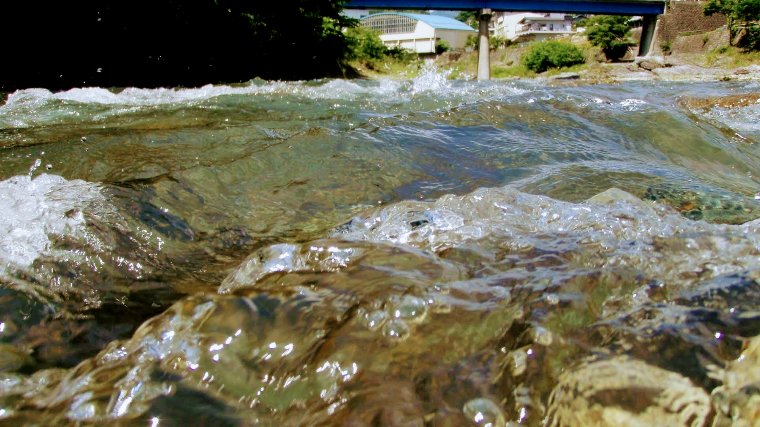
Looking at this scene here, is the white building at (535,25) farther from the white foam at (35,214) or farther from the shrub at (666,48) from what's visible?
the white foam at (35,214)

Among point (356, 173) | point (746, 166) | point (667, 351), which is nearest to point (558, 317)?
point (667, 351)

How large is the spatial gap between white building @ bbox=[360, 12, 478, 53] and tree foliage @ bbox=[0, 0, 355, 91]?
46.2 meters

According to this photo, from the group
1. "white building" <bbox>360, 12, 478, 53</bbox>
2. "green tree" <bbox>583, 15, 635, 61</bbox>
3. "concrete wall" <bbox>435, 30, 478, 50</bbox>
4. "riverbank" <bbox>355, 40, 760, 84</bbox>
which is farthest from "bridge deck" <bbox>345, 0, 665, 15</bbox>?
"concrete wall" <bbox>435, 30, 478, 50</bbox>

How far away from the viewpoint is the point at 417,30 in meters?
66.7

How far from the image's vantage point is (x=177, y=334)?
114cm

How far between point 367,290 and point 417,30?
69909 millimetres

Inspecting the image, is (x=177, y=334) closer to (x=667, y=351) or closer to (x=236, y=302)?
(x=236, y=302)

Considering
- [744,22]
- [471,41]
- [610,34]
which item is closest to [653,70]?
[744,22]

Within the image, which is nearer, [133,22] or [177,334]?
[177,334]

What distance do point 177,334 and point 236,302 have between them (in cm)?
14

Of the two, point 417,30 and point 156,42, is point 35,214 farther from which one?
point 417,30

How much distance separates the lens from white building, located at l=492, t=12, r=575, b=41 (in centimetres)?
6980

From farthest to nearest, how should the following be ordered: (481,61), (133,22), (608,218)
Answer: (481,61), (133,22), (608,218)

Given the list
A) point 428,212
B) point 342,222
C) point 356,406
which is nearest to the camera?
point 356,406
